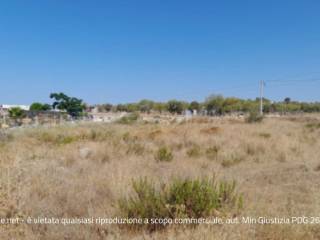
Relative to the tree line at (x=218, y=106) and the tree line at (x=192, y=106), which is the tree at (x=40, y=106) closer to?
the tree line at (x=192, y=106)

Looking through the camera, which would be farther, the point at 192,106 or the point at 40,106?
the point at 192,106

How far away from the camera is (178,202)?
13.3 ft

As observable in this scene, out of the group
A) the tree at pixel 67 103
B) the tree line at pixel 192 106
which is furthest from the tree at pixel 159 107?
the tree at pixel 67 103

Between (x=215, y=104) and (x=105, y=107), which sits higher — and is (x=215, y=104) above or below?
below

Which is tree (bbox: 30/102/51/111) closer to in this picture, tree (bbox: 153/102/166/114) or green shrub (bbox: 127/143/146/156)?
tree (bbox: 153/102/166/114)

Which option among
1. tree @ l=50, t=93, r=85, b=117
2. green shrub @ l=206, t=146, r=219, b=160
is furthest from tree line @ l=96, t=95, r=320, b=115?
green shrub @ l=206, t=146, r=219, b=160

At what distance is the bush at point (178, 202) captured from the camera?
3.95 meters

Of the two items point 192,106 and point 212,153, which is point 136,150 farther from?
point 192,106

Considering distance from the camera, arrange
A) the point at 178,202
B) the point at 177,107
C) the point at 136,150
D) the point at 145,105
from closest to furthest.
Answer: the point at 178,202, the point at 136,150, the point at 177,107, the point at 145,105

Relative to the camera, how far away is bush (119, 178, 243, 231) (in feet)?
12.9

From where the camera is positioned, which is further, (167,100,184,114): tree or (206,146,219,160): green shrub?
(167,100,184,114): tree

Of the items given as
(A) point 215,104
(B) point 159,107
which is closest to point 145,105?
(B) point 159,107

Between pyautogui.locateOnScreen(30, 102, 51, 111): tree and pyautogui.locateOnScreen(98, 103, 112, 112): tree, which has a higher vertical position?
pyautogui.locateOnScreen(98, 103, 112, 112): tree

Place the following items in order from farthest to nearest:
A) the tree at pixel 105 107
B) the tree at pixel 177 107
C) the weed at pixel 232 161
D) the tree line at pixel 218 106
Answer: the tree at pixel 105 107
the tree at pixel 177 107
the tree line at pixel 218 106
the weed at pixel 232 161
